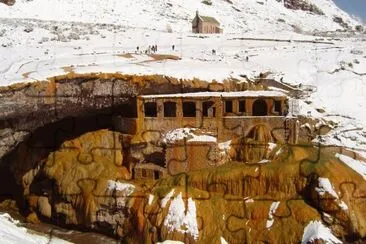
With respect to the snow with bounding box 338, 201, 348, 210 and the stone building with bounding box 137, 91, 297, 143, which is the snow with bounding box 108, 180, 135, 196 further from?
the snow with bounding box 338, 201, 348, 210

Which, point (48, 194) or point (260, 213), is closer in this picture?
point (260, 213)

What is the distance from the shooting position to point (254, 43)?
1594 inches

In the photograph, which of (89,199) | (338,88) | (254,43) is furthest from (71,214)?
(254,43)

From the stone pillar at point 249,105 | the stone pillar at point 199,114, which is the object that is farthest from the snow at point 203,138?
the stone pillar at point 249,105

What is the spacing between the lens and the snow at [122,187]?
70.9ft

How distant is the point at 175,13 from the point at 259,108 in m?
35.6

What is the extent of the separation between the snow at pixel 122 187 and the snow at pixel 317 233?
22.1ft

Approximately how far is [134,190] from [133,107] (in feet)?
14.1

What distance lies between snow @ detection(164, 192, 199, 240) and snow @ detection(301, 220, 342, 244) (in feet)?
12.5

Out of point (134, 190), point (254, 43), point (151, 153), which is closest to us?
point (134, 190)

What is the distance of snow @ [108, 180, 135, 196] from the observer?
21.6 m

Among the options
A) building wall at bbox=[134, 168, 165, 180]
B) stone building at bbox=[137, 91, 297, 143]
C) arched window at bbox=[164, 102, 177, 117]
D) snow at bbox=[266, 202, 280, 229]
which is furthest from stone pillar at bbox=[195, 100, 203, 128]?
snow at bbox=[266, 202, 280, 229]

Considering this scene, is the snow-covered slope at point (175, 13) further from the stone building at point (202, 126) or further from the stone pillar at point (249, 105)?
the stone pillar at point (249, 105)

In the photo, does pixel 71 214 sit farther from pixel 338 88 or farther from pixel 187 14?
pixel 187 14
